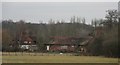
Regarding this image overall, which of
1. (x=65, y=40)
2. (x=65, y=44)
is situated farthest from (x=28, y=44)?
(x=65, y=40)

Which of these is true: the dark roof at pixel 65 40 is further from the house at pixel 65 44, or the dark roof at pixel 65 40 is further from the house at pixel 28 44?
the house at pixel 28 44

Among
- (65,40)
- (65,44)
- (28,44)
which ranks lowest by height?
(65,44)

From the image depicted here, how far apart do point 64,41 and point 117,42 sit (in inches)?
1333

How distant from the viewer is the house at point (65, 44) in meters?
81.6

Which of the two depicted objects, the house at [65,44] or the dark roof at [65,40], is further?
the dark roof at [65,40]

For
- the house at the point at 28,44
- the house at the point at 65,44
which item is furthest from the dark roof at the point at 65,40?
the house at the point at 28,44

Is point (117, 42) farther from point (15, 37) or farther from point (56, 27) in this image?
point (56, 27)

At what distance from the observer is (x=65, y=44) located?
8700 centimetres

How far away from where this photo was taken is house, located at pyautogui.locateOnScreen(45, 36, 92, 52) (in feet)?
268

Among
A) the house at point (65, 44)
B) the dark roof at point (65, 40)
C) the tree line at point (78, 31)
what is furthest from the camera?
the dark roof at point (65, 40)

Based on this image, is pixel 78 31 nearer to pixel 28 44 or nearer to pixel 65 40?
pixel 65 40

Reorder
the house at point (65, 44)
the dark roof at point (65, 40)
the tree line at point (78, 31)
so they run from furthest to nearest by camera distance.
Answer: the dark roof at point (65, 40), the house at point (65, 44), the tree line at point (78, 31)

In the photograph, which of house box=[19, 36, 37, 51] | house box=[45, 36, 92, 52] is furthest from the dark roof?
house box=[19, 36, 37, 51]

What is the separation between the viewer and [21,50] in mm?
74750
